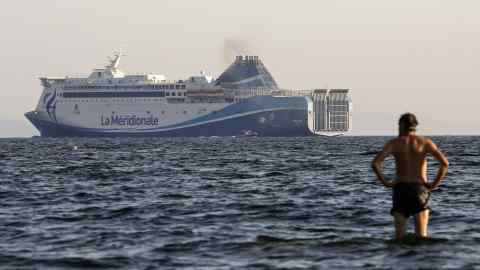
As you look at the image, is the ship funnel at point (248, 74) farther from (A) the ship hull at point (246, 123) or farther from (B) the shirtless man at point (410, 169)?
(B) the shirtless man at point (410, 169)

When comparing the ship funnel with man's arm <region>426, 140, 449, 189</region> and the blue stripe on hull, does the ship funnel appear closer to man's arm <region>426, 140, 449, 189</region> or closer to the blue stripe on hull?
the blue stripe on hull

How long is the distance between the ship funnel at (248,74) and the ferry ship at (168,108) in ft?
1.18

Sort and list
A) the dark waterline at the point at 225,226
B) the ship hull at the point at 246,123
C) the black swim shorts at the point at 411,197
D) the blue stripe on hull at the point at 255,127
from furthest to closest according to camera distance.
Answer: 1. the ship hull at the point at 246,123
2. the blue stripe on hull at the point at 255,127
3. the dark waterline at the point at 225,226
4. the black swim shorts at the point at 411,197

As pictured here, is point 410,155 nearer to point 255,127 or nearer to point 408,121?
point 408,121

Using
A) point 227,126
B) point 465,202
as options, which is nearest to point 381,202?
point 465,202

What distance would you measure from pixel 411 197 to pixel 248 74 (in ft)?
531

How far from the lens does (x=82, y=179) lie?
36406mm

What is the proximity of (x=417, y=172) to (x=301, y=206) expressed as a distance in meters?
8.95

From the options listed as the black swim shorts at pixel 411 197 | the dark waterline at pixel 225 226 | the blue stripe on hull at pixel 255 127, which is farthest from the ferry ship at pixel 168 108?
the black swim shorts at pixel 411 197

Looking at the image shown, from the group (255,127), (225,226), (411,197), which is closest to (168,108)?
(255,127)

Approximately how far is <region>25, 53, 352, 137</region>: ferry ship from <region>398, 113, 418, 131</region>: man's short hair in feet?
465

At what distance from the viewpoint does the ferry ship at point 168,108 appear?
518ft

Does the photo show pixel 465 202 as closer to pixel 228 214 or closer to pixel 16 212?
pixel 228 214

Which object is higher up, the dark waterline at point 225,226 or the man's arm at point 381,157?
the man's arm at point 381,157
